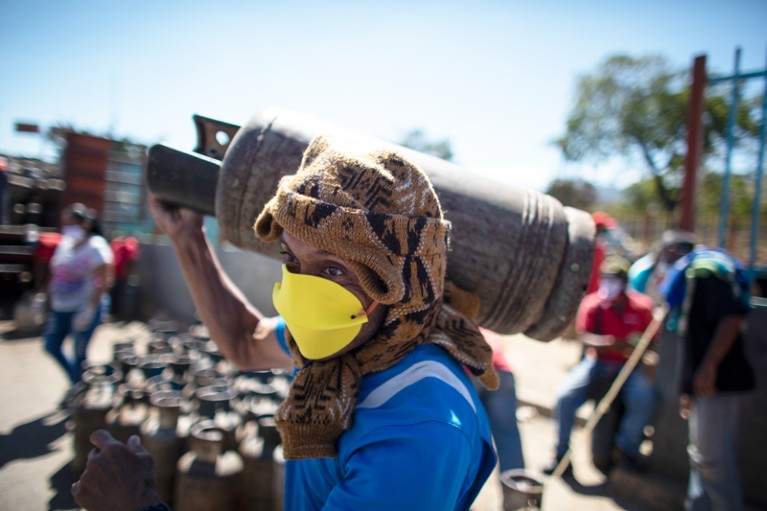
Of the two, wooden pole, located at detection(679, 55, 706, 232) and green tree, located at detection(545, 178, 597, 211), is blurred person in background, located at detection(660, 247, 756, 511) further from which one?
green tree, located at detection(545, 178, 597, 211)

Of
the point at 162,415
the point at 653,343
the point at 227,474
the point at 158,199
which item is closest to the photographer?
the point at 158,199

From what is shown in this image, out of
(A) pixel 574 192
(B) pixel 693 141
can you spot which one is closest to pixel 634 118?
(A) pixel 574 192

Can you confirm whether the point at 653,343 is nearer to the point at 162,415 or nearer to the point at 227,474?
the point at 227,474

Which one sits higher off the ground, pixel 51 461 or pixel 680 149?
pixel 680 149

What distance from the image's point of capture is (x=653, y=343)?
4582mm

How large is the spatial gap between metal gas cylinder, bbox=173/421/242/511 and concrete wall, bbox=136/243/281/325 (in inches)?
179

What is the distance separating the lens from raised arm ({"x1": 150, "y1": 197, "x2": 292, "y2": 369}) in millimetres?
1774

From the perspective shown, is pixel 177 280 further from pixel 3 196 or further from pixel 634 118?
pixel 634 118

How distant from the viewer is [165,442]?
3.00m

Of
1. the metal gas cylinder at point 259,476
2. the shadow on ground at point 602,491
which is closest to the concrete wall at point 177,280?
the metal gas cylinder at point 259,476

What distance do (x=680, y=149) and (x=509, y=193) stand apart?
18.7 meters

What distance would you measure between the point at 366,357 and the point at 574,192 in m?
17.2

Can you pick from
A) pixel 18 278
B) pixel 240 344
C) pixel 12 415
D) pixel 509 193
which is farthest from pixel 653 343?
pixel 18 278

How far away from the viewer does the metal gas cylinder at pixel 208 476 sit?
2.61m
